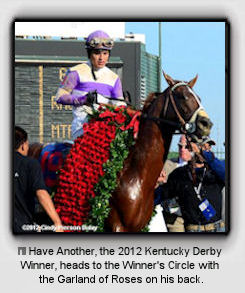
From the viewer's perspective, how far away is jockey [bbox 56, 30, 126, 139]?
344 inches

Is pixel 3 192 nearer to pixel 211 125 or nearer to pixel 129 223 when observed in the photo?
pixel 129 223

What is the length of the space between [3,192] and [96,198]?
129cm

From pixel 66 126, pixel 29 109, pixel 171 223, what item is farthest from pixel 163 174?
pixel 29 109

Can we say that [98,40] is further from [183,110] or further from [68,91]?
[183,110]

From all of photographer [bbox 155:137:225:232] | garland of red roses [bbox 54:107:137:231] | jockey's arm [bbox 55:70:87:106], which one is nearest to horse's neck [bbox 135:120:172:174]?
garland of red roses [bbox 54:107:137:231]

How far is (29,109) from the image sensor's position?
9727 mm

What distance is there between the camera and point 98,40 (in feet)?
29.2

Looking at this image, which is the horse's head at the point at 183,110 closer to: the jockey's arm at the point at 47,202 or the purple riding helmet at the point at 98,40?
the purple riding helmet at the point at 98,40

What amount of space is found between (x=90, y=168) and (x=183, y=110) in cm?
128

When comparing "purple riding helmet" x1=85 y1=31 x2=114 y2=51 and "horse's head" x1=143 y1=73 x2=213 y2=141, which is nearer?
"horse's head" x1=143 y1=73 x2=213 y2=141

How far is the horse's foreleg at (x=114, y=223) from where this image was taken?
27.1 feet

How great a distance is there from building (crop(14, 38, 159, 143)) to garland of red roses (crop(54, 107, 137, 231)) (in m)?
0.67

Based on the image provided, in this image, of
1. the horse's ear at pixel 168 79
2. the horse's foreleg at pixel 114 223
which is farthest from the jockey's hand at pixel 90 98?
the horse's foreleg at pixel 114 223

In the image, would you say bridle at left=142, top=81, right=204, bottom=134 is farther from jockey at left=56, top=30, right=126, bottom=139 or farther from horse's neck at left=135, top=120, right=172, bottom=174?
jockey at left=56, top=30, right=126, bottom=139
